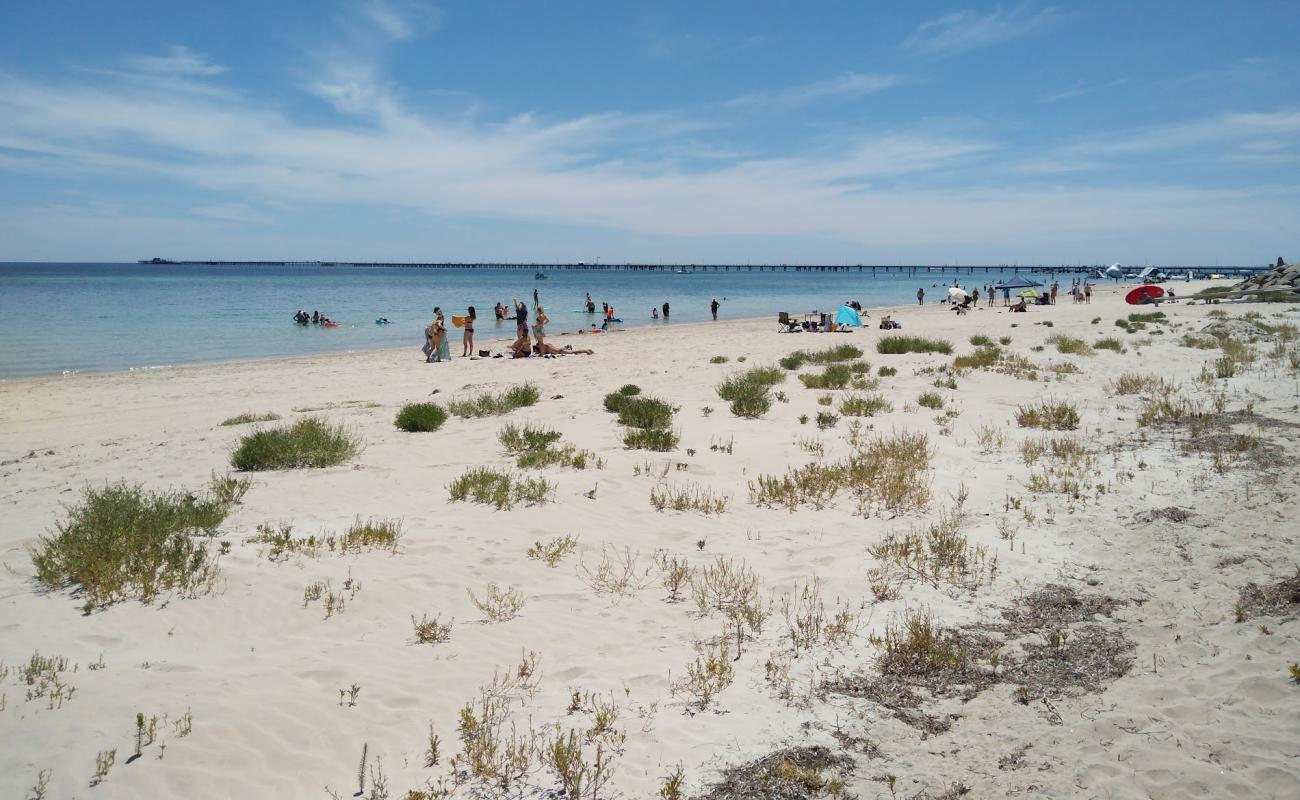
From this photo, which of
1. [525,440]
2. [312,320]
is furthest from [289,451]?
[312,320]

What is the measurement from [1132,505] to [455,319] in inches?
984

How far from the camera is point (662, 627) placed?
5027mm

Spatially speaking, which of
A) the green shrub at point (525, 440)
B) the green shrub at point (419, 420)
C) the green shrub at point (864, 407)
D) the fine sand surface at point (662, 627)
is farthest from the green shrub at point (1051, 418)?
the green shrub at point (419, 420)

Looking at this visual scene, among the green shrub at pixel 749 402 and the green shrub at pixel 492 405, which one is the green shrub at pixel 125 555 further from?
the green shrub at pixel 749 402

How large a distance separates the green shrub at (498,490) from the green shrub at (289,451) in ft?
7.45

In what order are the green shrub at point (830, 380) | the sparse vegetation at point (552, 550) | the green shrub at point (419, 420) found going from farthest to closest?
the green shrub at point (830, 380)
the green shrub at point (419, 420)
the sparse vegetation at point (552, 550)

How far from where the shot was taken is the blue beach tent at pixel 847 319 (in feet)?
104

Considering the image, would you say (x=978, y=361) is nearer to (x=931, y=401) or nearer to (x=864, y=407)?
(x=931, y=401)

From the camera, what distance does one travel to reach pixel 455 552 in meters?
6.24

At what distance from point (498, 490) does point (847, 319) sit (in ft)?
87.7

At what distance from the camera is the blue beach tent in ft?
104

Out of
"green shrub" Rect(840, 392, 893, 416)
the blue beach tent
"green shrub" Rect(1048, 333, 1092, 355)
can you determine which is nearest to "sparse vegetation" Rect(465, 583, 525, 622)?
"green shrub" Rect(840, 392, 893, 416)

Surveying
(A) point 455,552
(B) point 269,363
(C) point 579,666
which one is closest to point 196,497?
(A) point 455,552

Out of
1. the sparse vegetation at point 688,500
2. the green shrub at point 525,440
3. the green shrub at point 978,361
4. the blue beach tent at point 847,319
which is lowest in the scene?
the sparse vegetation at point 688,500
